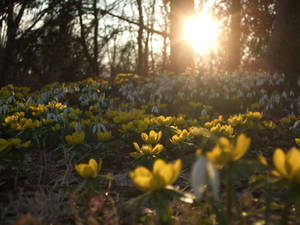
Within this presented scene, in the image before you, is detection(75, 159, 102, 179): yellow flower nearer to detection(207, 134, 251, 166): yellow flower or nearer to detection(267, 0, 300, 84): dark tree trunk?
detection(207, 134, 251, 166): yellow flower

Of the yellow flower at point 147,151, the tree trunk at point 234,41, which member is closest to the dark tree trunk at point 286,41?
the tree trunk at point 234,41

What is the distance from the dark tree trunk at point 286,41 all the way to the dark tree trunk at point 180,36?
2202 millimetres

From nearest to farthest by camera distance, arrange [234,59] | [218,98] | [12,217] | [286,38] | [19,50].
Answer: [12,217] → [218,98] → [286,38] → [19,50] → [234,59]

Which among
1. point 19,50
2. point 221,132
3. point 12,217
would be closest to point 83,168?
point 12,217

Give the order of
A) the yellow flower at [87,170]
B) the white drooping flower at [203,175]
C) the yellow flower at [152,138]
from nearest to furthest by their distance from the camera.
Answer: the white drooping flower at [203,175], the yellow flower at [87,170], the yellow flower at [152,138]

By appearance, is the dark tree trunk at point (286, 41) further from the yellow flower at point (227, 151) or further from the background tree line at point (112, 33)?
the yellow flower at point (227, 151)

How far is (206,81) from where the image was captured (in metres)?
6.29

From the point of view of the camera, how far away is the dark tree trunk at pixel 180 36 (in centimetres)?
687

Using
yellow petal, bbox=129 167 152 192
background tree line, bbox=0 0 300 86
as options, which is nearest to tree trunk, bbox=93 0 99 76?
background tree line, bbox=0 0 300 86

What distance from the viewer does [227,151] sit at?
786mm

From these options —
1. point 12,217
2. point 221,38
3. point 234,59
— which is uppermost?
point 221,38

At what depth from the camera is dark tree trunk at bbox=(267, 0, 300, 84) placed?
6223mm

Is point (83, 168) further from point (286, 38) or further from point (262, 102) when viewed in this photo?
point (286, 38)

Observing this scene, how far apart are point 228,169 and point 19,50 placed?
9138mm
